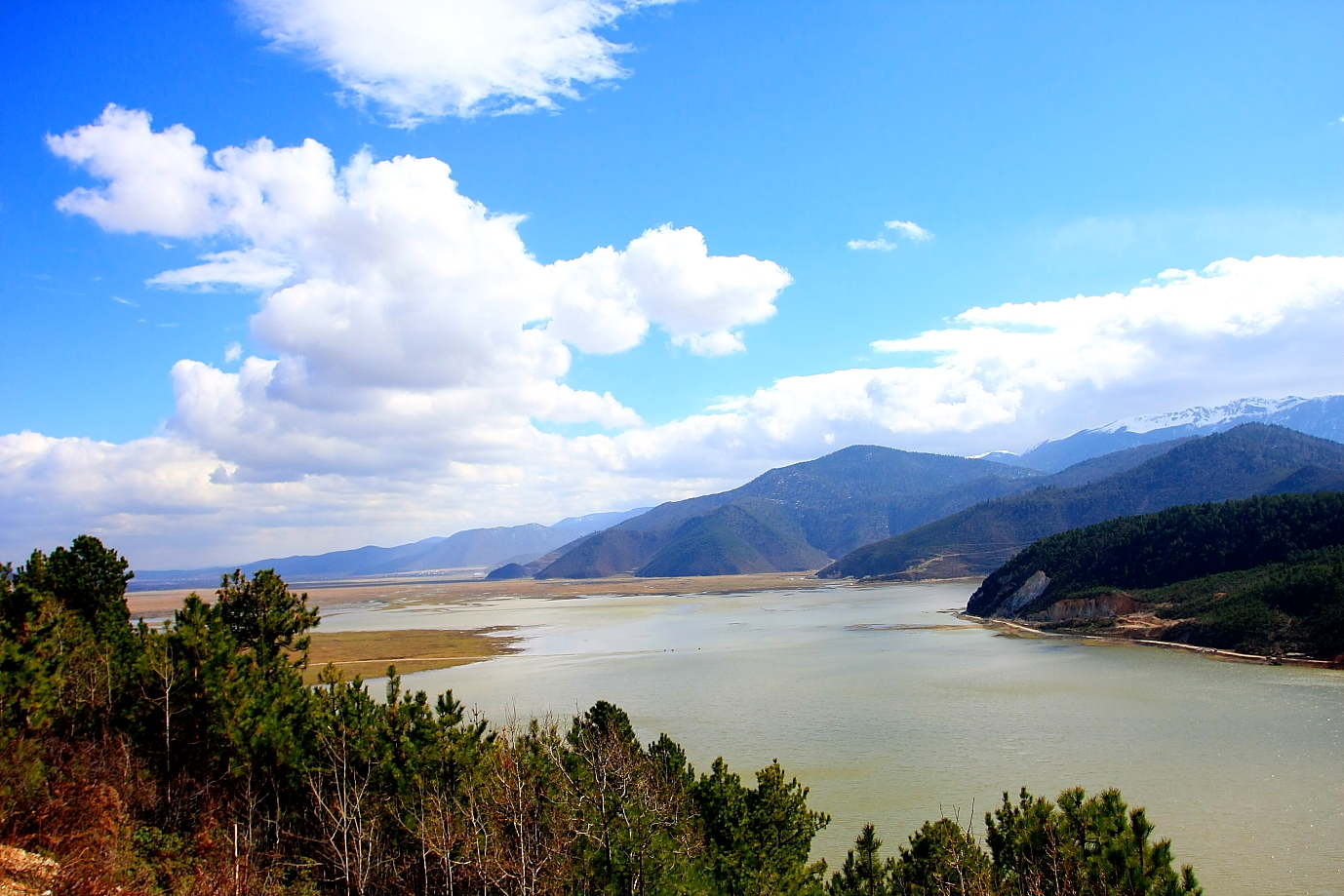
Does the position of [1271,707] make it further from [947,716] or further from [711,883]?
[711,883]

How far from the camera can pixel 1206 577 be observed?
7444 centimetres

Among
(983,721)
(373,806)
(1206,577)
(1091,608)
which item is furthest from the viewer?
(1091,608)

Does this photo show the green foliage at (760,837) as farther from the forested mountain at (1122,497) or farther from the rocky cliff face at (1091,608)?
the forested mountain at (1122,497)

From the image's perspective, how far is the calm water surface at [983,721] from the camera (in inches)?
→ 915

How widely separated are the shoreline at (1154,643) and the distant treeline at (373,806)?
53895mm

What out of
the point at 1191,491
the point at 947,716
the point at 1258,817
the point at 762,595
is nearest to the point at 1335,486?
the point at 1191,491

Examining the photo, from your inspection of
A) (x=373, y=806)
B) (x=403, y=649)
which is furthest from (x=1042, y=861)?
(x=403, y=649)

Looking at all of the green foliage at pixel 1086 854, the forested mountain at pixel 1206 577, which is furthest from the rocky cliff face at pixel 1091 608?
the green foliage at pixel 1086 854

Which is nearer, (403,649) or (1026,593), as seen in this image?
(403,649)

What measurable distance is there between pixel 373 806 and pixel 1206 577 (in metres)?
81.9

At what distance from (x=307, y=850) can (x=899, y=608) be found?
104 meters

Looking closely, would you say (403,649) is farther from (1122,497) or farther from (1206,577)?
(1122,497)

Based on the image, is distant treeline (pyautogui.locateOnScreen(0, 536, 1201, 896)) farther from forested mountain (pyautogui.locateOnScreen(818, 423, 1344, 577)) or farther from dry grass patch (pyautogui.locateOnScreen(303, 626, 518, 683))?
forested mountain (pyautogui.locateOnScreen(818, 423, 1344, 577))

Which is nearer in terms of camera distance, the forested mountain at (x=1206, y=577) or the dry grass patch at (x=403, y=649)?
the forested mountain at (x=1206, y=577)
